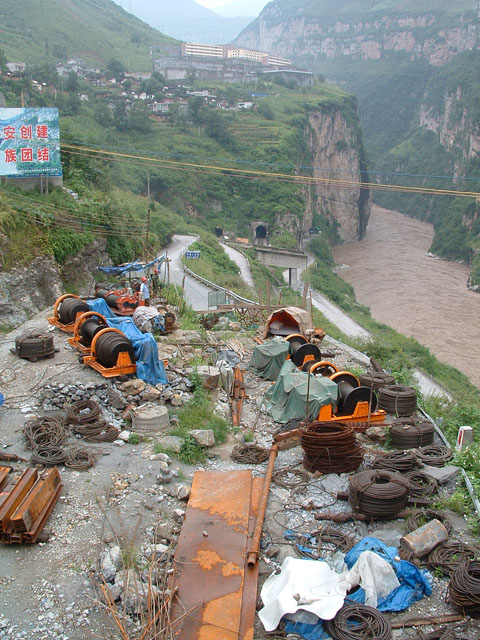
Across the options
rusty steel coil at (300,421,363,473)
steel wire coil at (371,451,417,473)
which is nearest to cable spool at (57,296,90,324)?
rusty steel coil at (300,421,363,473)

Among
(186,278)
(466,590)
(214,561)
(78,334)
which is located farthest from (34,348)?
(186,278)

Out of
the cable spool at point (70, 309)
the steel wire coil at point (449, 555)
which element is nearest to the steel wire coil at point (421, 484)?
the steel wire coil at point (449, 555)

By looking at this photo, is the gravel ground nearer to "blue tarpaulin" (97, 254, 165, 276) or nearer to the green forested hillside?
"blue tarpaulin" (97, 254, 165, 276)

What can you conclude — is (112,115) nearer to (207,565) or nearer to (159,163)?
(159,163)

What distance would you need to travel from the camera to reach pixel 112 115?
6638 centimetres

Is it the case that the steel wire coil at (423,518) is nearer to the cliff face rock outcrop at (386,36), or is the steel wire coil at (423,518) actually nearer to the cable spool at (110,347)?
the cable spool at (110,347)

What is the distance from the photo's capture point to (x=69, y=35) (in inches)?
3772

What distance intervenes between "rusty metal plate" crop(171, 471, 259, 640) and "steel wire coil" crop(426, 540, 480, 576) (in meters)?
2.27

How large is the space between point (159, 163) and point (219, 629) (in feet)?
194

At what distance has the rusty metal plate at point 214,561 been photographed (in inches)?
249

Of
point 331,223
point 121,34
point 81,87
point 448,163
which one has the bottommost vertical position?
point 331,223

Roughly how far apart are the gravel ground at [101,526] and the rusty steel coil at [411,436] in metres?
0.46

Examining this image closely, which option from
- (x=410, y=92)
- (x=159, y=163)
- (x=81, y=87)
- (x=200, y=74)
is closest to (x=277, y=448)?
(x=159, y=163)

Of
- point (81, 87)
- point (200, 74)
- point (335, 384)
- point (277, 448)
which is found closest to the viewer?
point (277, 448)
